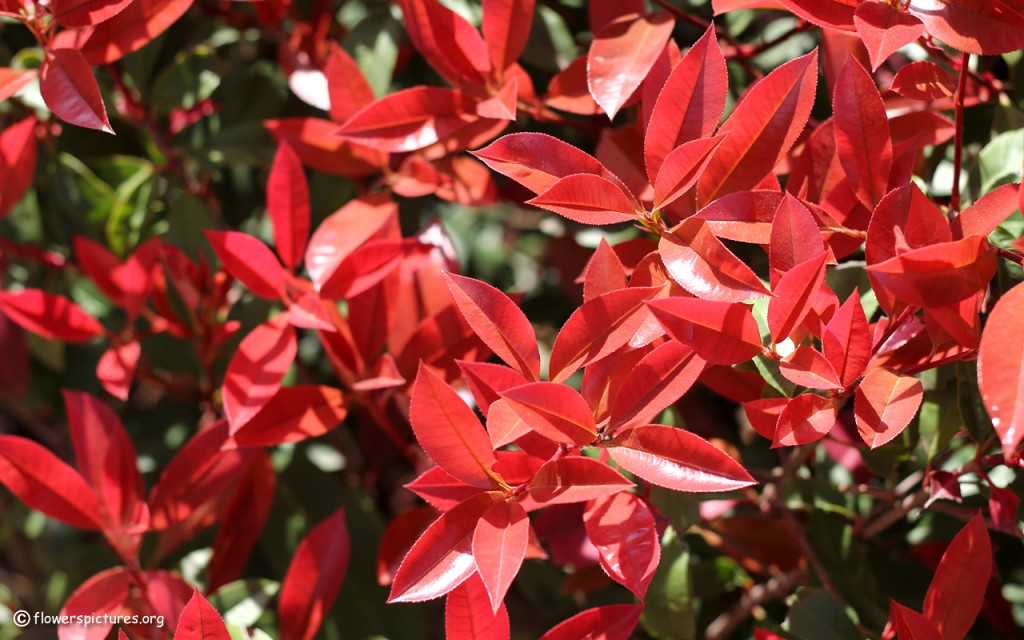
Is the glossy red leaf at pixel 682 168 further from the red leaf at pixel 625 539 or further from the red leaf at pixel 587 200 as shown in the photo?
the red leaf at pixel 625 539

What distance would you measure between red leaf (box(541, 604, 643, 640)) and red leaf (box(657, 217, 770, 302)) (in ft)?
0.79

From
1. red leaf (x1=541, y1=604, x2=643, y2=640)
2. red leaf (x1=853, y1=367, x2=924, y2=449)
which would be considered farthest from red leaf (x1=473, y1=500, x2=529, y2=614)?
red leaf (x1=853, y1=367, x2=924, y2=449)

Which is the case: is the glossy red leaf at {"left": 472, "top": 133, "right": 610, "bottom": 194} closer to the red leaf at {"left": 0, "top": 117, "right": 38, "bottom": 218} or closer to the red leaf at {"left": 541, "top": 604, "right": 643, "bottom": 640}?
the red leaf at {"left": 541, "top": 604, "right": 643, "bottom": 640}

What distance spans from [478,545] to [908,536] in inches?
22.6

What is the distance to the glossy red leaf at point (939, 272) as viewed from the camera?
47cm

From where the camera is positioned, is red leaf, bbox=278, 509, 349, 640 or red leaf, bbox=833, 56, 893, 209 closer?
red leaf, bbox=833, 56, 893, 209

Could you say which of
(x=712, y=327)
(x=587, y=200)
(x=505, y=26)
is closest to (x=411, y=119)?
(x=505, y=26)

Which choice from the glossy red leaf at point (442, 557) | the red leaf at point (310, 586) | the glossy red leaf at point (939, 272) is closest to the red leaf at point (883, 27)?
the glossy red leaf at point (939, 272)

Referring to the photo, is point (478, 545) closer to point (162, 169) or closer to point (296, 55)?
point (296, 55)

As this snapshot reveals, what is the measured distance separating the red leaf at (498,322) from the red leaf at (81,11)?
12.8 inches

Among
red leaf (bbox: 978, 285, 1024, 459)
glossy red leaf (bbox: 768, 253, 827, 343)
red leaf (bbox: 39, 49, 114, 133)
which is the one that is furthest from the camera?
red leaf (bbox: 39, 49, 114, 133)

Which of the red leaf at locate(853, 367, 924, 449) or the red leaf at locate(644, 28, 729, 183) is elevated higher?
the red leaf at locate(644, 28, 729, 183)

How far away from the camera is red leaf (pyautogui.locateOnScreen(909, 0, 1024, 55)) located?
1.77 feet

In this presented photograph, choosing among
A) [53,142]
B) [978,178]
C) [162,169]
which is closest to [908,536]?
[978,178]
